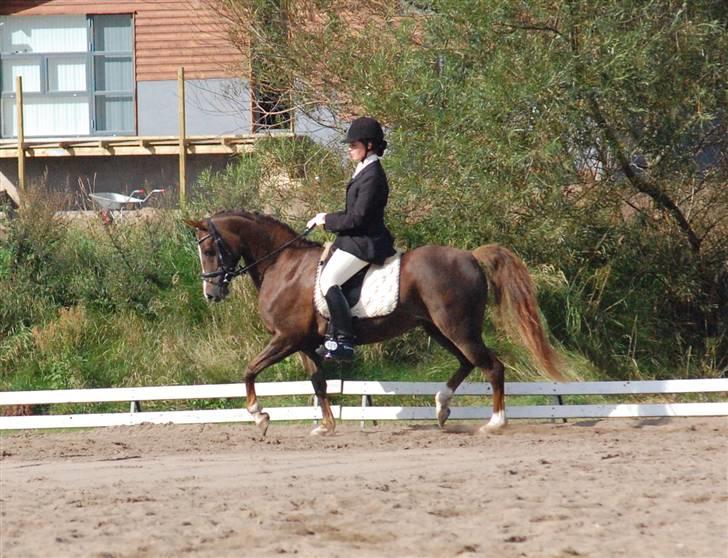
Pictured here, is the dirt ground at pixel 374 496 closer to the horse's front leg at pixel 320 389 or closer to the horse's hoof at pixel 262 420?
the horse's hoof at pixel 262 420

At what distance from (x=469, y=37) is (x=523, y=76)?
2.79 ft

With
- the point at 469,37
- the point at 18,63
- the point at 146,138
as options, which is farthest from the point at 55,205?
the point at 18,63

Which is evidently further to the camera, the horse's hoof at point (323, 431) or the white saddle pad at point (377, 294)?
the horse's hoof at point (323, 431)

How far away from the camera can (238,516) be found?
6.82m

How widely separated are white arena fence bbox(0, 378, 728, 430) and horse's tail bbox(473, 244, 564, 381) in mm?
866

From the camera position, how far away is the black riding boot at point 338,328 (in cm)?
1097

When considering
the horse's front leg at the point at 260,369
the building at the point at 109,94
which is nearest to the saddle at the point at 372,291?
the horse's front leg at the point at 260,369

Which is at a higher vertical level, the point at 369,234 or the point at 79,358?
the point at 369,234

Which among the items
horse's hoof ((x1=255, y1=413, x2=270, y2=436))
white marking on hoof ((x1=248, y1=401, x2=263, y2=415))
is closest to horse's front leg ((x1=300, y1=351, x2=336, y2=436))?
horse's hoof ((x1=255, y1=413, x2=270, y2=436))

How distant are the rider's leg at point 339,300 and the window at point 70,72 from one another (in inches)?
543

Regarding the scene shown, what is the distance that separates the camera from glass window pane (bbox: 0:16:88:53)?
2372 cm

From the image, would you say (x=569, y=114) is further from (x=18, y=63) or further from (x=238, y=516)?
(x=18, y=63)

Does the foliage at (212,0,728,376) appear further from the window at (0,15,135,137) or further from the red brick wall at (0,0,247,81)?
the window at (0,15,135,137)

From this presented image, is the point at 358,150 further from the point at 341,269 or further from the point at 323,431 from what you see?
the point at 323,431
